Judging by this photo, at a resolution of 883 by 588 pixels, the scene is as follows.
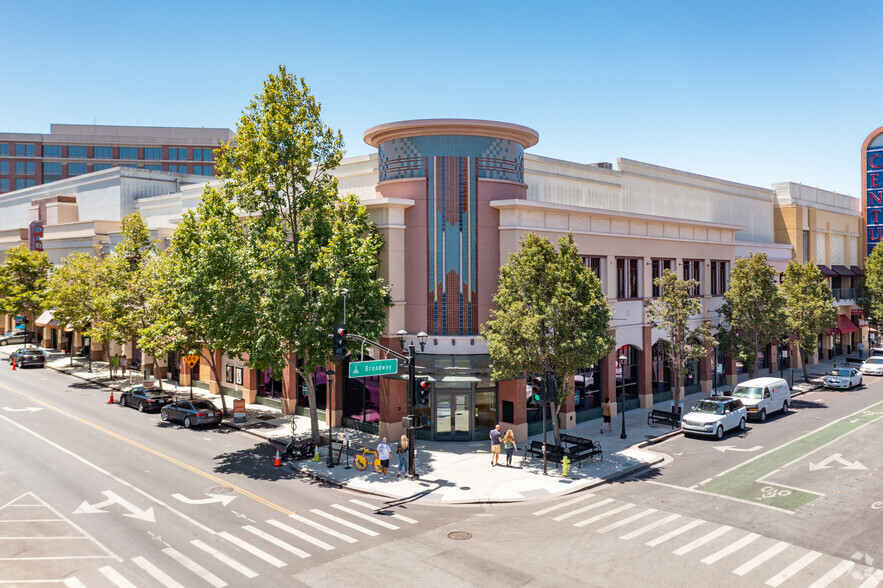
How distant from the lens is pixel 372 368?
A: 77.6 ft

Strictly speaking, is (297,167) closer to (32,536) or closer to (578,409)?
(32,536)

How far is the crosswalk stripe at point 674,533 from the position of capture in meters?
17.2

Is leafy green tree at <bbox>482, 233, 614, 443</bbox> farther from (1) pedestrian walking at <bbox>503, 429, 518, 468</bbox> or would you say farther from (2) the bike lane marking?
(2) the bike lane marking

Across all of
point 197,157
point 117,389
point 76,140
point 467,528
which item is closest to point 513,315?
point 467,528

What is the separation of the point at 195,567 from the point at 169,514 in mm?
4587

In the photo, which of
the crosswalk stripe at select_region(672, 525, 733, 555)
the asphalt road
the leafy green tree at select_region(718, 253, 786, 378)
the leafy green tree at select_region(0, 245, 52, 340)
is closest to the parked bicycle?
the asphalt road

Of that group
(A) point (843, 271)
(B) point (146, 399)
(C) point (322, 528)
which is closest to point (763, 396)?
(C) point (322, 528)

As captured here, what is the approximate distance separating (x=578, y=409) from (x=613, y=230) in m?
10.4

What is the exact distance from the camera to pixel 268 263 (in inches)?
1054

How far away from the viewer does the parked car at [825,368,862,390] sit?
4381 cm

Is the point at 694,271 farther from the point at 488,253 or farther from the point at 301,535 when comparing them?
the point at 301,535

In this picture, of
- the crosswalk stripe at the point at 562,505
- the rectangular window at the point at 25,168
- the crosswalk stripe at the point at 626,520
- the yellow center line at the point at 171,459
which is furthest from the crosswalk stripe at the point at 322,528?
the rectangular window at the point at 25,168

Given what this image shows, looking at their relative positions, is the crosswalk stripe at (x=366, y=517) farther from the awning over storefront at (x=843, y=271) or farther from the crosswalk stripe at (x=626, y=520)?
the awning over storefront at (x=843, y=271)

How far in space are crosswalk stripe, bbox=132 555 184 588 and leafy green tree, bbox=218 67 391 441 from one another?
11275 millimetres
